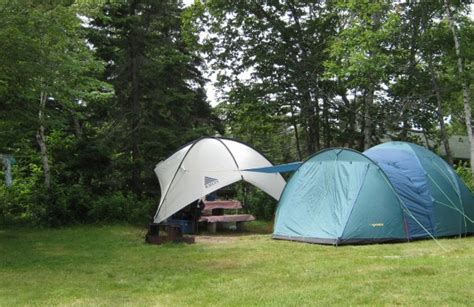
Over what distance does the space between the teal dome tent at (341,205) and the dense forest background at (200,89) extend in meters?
3.96

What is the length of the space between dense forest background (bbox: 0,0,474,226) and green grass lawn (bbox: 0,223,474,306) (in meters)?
3.42

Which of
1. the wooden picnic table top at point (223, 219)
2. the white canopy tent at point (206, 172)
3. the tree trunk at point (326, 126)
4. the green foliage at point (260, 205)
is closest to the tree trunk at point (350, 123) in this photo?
the tree trunk at point (326, 126)

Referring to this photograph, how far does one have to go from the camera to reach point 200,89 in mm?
19875

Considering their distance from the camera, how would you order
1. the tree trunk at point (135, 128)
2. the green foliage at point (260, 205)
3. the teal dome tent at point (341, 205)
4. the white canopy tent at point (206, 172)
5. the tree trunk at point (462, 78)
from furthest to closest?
the tree trunk at point (135, 128)
the green foliage at point (260, 205)
the tree trunk at point (462, 78)
the white canopy tent at point (206, 172)
the teal dome tent at point (341, 205)

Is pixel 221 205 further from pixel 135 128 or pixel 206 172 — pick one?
pixel 135 128

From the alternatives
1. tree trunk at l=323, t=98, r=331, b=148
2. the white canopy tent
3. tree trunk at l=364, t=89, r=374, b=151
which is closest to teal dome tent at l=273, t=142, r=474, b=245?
the white canopy tent

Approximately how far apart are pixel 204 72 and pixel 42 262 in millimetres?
12554

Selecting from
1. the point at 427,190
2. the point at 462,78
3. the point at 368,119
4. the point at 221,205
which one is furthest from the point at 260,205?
the point at 462,78

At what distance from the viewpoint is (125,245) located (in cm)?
995

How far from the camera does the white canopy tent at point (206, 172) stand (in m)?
12.1

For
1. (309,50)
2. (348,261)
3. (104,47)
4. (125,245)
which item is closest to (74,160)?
(104,47)

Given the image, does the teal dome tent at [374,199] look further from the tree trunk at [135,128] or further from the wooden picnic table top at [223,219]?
the tree trunk at [135,128]

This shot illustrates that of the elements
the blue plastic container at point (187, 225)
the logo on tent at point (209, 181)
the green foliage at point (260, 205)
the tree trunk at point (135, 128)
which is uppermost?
the tree trunk at point (135, 128)

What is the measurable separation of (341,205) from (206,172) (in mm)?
3883
